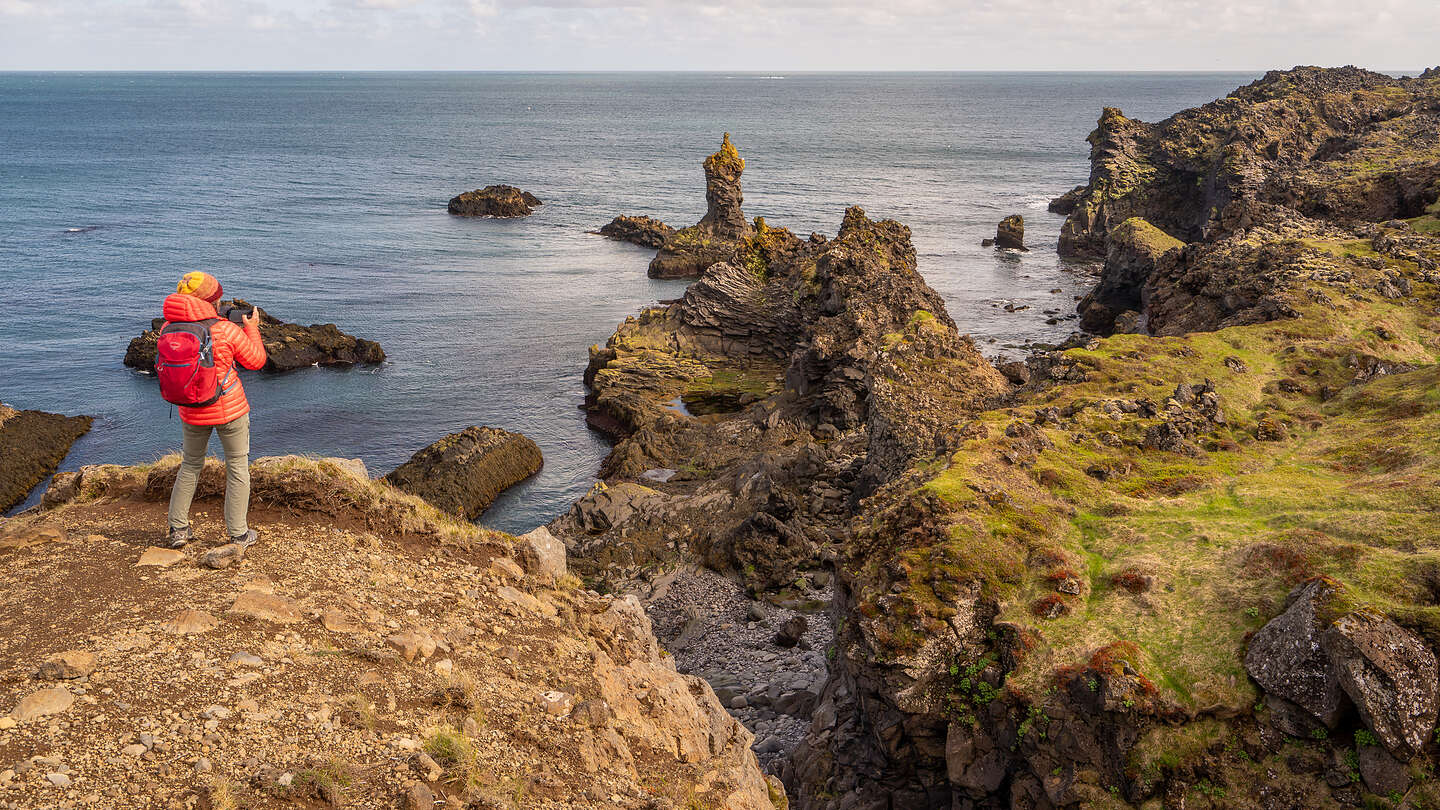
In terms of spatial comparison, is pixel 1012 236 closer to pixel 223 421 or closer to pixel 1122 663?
pixel 1122 663

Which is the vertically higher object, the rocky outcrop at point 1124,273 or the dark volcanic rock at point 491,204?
the dark volcanic rock at point 491,204

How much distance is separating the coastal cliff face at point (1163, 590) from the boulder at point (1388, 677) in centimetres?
3

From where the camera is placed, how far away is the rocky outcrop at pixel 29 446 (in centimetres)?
3978

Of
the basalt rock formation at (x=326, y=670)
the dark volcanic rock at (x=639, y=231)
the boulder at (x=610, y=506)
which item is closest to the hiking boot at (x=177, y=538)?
the basalt rock formation at (x=326, y=670)

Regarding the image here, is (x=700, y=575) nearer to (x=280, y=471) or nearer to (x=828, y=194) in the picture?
(x=280, y=471)

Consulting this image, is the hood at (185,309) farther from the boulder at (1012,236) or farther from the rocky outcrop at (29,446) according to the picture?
the boulder at (1012,236)

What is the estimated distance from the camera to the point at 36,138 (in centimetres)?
17225

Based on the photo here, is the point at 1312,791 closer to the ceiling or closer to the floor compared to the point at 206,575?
closer to the floor

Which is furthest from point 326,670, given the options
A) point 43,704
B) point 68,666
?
point 43,704

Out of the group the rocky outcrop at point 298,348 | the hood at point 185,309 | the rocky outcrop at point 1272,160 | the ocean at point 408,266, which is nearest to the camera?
the hood at point 185,309

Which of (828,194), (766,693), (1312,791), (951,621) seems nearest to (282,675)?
(951,621)

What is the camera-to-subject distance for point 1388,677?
1198 centimetres

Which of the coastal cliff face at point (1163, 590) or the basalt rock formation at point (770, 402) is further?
the basalt rock formation at point (770, 402)

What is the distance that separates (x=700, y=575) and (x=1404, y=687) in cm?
2135
